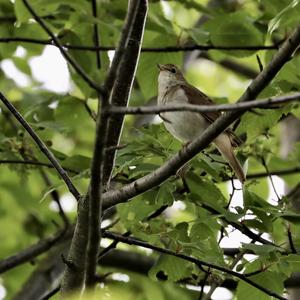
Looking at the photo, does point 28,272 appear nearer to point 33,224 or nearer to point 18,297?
point 33,224

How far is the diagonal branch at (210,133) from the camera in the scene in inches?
109

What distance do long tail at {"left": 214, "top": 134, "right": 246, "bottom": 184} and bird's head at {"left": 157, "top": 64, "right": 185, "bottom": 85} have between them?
3.24 ft

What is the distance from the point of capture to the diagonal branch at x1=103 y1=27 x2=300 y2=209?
2768 millimetres

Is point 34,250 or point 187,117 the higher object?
point 187,117

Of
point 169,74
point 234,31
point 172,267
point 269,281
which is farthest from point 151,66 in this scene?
point 269,281

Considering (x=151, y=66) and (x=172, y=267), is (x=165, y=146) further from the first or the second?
(x=151, y=66)

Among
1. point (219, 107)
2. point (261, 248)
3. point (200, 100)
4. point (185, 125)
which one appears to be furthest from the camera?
point (200, 100)

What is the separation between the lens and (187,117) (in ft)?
14.8

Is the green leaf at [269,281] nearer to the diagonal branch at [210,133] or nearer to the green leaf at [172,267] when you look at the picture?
the green leaf at [172,267]

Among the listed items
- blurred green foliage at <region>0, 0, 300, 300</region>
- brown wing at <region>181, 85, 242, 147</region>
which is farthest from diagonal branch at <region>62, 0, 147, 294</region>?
brown wing at <region>181, 85, 242, 147</region>

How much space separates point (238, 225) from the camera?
13.8 feet

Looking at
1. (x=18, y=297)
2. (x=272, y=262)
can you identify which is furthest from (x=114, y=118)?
(x=18, y=297)

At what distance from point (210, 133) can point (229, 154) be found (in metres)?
1.40

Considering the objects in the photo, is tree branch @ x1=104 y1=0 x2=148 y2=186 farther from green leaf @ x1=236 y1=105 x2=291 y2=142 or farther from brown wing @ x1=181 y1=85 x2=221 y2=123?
brown wing @ x1=181 y1=85 x2=221 y2=123
